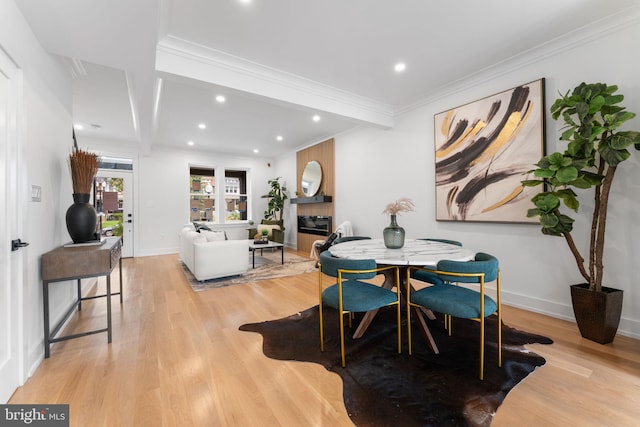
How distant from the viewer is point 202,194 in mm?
7660

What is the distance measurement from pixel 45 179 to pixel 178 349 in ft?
6.06

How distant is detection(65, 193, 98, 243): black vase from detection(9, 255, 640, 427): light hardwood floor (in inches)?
37.1

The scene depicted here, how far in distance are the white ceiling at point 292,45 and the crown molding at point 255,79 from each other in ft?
0.04

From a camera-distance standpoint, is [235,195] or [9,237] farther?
[235,195]

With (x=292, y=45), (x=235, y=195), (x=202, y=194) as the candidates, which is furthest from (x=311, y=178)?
(x=292, y=45)

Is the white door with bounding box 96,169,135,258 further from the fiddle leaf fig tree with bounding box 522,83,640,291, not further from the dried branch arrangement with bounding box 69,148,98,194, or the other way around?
the fiddle leaf fig tree with bounding box 522,83,640,291

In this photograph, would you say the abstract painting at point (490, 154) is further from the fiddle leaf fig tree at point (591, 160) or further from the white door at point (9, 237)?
the white door at point (9, 237)

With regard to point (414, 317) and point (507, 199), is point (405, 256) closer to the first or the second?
point (414, 317)

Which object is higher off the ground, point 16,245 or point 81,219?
point 81,219

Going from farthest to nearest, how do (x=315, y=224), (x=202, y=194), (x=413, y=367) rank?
(x=202, y=194) < (x=315, y=224) < (x=413, y=367)

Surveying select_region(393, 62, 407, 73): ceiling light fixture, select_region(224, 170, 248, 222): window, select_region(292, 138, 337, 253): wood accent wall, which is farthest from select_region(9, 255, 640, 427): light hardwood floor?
select_region(224, 170, 248, 222): window

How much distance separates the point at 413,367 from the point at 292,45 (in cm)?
310

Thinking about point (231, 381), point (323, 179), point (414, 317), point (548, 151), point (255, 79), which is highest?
point (255, 79)

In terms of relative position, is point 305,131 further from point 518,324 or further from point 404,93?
point 518,324
